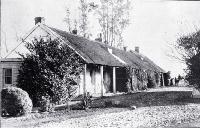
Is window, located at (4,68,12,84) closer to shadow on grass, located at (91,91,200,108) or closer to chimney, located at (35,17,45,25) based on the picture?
chimney, located at (35,17,45,25)

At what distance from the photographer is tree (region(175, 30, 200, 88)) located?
68.7ft

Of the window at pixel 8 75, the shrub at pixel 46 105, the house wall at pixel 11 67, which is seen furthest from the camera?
the window at pixel 8 75

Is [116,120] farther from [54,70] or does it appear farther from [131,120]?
[54,70]

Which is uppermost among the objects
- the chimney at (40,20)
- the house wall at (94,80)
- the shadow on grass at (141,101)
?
the chimney at (40,20)

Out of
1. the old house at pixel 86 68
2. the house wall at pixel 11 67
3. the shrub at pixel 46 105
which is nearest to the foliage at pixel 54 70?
the shrub at pixel 46 105

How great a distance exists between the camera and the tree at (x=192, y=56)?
68.7 ft

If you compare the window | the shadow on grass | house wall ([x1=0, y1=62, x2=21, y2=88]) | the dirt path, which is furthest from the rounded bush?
the window

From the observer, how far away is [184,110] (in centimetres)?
1542

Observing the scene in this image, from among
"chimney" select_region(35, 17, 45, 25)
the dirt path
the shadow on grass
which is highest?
"chimney" select_region(35, 17, 45, 25)

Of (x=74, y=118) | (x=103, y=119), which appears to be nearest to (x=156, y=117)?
(x=103, y=119)

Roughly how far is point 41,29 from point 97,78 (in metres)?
6.82

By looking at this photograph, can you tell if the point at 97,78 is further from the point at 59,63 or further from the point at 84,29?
the point at 84,29

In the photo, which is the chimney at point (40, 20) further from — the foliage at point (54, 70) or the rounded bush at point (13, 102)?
the rounded bush at point (13, 102)

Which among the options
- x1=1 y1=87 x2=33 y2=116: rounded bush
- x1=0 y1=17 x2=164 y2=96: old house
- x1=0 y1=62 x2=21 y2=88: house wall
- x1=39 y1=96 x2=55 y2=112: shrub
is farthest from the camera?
x1=0 y1=62 x2=21 y2=88: house wall
